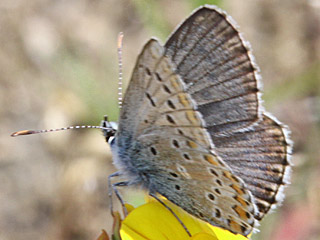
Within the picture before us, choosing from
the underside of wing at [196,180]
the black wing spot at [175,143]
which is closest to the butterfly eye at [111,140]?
the underside of wing at [196,180]

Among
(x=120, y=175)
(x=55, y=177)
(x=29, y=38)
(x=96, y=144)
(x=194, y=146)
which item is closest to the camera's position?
(x=194, y=146)

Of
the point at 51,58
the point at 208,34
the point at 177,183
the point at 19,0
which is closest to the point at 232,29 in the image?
the point at 208,34

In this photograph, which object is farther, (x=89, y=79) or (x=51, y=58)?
(x=51, y=58)

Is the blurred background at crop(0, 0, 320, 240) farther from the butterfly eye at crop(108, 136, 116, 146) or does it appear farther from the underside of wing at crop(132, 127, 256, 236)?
the butterfly eye at crop(108, 136, 116, 146)

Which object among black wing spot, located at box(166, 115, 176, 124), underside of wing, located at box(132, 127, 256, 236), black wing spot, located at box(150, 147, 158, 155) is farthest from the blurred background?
black wing spot, located at box(166, 115, 176, 124)

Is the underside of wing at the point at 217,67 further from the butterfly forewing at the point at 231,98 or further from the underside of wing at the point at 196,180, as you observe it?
the underside of wing at the point at 196,180

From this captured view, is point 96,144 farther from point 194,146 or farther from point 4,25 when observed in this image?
point 194,146

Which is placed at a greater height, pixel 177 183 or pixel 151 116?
pixel 151 116

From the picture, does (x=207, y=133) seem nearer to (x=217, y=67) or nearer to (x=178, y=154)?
(x=178, y=154)
